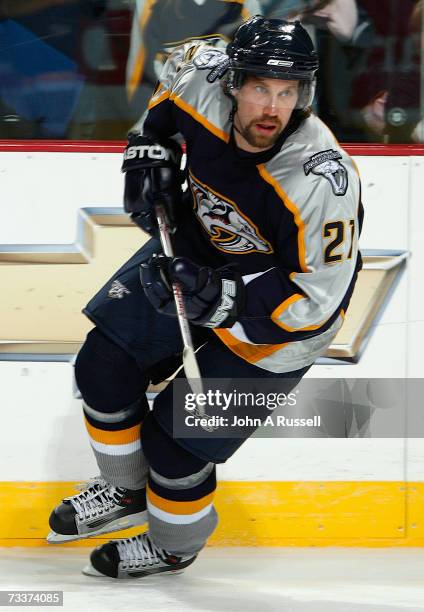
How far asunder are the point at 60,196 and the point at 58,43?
1.27 feet

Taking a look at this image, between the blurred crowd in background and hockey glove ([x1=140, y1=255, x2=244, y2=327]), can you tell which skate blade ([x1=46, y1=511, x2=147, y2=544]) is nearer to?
hockey glove ([x1=140, y1=255, x2=244, y2=327])

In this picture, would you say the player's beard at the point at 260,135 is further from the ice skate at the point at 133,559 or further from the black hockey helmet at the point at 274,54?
the ice skate at the point at 133,559

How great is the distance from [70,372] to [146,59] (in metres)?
0.82

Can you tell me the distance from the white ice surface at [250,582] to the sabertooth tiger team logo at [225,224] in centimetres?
78

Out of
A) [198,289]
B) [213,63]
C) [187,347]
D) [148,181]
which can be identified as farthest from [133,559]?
[213,63]

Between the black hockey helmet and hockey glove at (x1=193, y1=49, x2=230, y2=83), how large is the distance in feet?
0.44

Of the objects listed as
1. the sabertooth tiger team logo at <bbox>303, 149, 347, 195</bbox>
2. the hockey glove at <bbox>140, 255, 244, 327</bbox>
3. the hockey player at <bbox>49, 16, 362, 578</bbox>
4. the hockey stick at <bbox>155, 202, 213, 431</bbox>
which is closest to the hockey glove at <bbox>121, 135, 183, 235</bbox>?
the hockey player at <bbox>49, 16, 362, 578</bbox>

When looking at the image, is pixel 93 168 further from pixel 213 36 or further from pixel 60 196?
pixel 213 36

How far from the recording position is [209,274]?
1870 millimetres

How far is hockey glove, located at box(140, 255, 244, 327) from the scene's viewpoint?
6.09 ft

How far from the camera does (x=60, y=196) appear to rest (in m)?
2.49

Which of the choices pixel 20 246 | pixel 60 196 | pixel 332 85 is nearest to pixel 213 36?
pixel 332 85

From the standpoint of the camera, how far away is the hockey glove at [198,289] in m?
1.86

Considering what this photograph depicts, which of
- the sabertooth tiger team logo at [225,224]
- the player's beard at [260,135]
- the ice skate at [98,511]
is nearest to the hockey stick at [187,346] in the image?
the sabertooth tiger team logo at [225,224]
